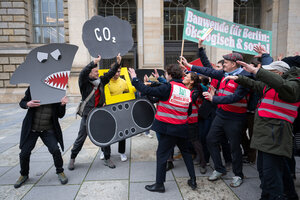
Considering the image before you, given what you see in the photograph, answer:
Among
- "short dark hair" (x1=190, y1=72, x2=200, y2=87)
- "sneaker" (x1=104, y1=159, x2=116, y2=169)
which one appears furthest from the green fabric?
"sneaker" (x1=104, y1=159, x2=116, y2=169)

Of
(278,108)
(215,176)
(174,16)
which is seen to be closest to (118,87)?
(215,176)

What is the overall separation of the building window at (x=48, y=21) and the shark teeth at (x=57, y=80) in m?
11.6

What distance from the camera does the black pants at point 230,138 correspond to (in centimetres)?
307

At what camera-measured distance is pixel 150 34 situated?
11.4 m

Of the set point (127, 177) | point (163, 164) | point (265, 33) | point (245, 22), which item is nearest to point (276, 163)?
point (163, 164)

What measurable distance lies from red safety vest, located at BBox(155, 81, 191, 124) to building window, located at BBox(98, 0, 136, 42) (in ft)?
35.7

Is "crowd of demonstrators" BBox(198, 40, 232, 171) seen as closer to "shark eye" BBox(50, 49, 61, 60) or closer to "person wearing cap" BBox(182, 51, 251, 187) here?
"person wearing cap" BBox(182, 51, 251, 187)

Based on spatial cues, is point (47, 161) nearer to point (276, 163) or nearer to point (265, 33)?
point (276, 163)

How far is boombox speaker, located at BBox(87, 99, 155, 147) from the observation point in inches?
133

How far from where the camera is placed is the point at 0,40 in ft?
40.2

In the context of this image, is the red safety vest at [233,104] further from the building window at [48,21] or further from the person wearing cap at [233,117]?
the building window at [48,21]

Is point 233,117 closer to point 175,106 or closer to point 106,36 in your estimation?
point 175,106

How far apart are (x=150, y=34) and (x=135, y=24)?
1.93 m

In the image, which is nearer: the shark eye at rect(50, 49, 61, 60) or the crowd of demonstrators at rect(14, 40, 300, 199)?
the crowd of demonstrators at rect(14, 40, 300, 199)
